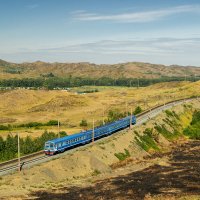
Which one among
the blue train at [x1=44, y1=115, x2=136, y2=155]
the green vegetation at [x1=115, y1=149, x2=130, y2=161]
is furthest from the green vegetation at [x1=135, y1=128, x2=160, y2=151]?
the green vegetation at [x1=115, y1=149, x2=130, y2=161]

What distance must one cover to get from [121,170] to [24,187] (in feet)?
72.9

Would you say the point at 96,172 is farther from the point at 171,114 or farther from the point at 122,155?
the point at 171,114

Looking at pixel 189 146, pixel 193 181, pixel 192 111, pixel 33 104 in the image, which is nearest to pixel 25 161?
pixel 193 181

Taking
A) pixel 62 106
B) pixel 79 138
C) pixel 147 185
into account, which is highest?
pixel 79 138

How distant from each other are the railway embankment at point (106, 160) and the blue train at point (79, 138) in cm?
222

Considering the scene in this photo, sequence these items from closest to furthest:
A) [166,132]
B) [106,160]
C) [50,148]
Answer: [50,148] < [106,160] < [166,132]

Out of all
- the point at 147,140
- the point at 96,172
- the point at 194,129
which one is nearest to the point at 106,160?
the point at 96,172

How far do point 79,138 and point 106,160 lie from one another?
7.18 m

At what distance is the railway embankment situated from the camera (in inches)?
2044

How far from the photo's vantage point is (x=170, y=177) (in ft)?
201

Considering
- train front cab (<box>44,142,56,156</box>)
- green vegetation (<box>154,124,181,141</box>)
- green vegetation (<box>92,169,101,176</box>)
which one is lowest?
green vegetation (<box>92,169,101,176</box>)

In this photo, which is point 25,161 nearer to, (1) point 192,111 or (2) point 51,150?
(2) point 51,150

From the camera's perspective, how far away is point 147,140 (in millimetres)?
89688

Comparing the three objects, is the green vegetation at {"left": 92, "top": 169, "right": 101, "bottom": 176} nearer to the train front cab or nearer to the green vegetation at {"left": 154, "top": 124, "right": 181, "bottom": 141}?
the train front cab
